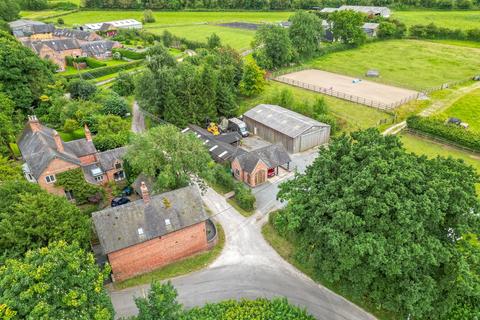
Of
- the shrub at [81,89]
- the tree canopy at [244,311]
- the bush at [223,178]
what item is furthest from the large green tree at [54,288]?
the shrub at [81,89]

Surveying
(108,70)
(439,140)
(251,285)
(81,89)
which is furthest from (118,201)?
(108,70)

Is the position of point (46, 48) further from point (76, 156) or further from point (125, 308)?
point (125, 308)

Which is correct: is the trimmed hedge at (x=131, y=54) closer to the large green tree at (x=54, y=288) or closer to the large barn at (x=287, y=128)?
the large barn at (x=287, y=128)

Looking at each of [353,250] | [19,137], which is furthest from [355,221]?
[19,137]

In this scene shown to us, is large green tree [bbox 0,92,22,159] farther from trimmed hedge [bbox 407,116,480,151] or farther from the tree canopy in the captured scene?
trimmed hedge [bbox 407,116,480,151]

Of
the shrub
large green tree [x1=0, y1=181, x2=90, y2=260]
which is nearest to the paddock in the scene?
the shrub

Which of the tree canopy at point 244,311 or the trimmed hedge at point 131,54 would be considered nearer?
the tree canopy at point 244,311
